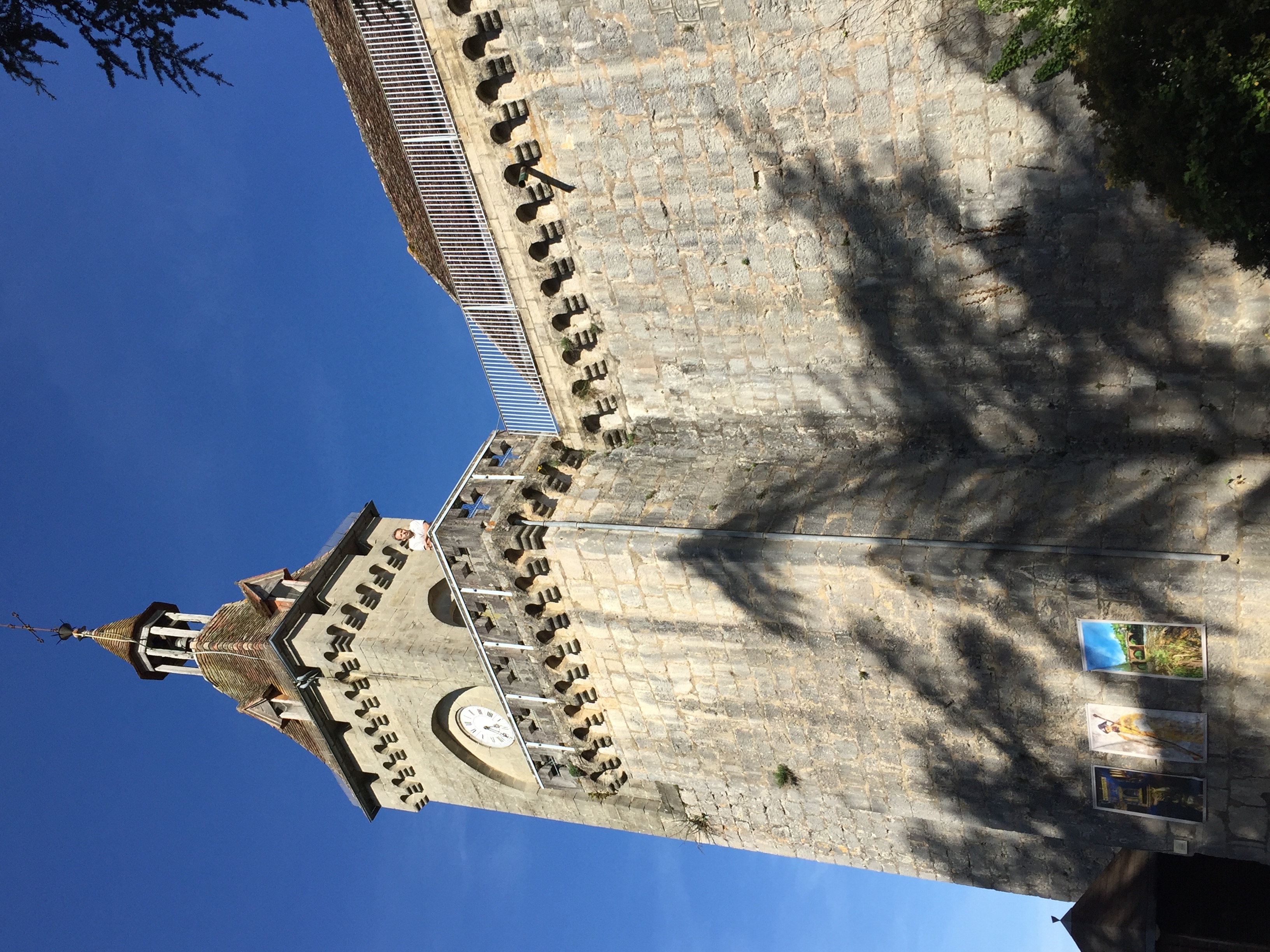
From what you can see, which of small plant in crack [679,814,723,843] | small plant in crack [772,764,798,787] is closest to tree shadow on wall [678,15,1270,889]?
small plant in crack [772,764,798,787]

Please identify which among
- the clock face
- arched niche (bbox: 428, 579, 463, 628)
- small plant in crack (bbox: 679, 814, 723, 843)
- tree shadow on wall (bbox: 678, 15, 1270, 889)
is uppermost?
tree shadow on wall (bbox: 678, 15, 1270, 889)

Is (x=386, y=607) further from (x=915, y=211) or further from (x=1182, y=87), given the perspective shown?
(x=1182, y=87)

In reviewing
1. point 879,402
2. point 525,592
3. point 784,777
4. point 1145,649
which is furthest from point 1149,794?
point 525,592

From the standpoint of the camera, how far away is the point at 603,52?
29.9 ft

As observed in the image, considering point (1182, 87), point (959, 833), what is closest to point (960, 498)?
point (1182, 87)

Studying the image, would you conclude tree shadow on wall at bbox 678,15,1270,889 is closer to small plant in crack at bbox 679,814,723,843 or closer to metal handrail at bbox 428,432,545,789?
metal handrail at bbox 428,432,545,789

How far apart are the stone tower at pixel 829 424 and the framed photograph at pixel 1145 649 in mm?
116

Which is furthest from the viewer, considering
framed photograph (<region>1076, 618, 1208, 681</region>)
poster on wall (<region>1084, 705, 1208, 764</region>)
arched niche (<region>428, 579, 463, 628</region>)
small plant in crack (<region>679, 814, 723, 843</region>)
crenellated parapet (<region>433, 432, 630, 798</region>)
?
arched niche (<region>428, 579, 463, 628</region>)

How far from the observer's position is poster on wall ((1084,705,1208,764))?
8.32 m

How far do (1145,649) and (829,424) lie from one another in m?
3.79

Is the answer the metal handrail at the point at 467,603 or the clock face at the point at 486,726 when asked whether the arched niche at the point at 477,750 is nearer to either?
the clock face at the point at 486,726

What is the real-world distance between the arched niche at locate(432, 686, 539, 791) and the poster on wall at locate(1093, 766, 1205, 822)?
27.0ft

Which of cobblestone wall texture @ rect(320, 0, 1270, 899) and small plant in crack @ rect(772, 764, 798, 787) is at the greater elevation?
cobblestone wall texture @ rect(320, 0, 1270, 899)

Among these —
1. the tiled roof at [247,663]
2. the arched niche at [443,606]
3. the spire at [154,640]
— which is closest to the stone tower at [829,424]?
the arched niche at [443,606]
